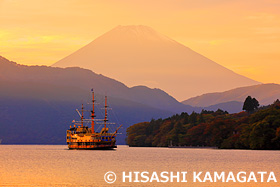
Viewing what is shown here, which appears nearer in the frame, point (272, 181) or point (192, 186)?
point (192, 186)

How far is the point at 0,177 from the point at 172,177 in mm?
26209

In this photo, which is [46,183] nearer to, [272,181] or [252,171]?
[272,181]

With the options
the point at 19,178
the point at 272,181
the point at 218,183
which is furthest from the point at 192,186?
the point at 19,178

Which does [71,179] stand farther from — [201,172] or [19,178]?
[201,172]

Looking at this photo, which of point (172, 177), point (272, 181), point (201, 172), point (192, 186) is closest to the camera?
point (192, 186)

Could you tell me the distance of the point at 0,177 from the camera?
97.1 metres

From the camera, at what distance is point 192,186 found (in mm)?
85062

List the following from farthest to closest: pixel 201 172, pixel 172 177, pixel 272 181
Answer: pixel 201 172, pixel 172 177, pixel 272 181

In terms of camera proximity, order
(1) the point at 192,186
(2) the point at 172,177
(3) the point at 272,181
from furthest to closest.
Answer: (2) the point at 172,177 → (3) the point at 272,181 → (1) the point at 192,186

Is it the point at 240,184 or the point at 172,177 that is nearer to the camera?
the point at 240,184

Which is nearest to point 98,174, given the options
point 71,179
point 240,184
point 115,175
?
point 115,175

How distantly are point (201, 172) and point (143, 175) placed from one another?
12706 millimetres

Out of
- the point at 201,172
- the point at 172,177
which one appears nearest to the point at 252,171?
the point at 201,172

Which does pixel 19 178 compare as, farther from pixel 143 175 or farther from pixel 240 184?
pixel 240 184
